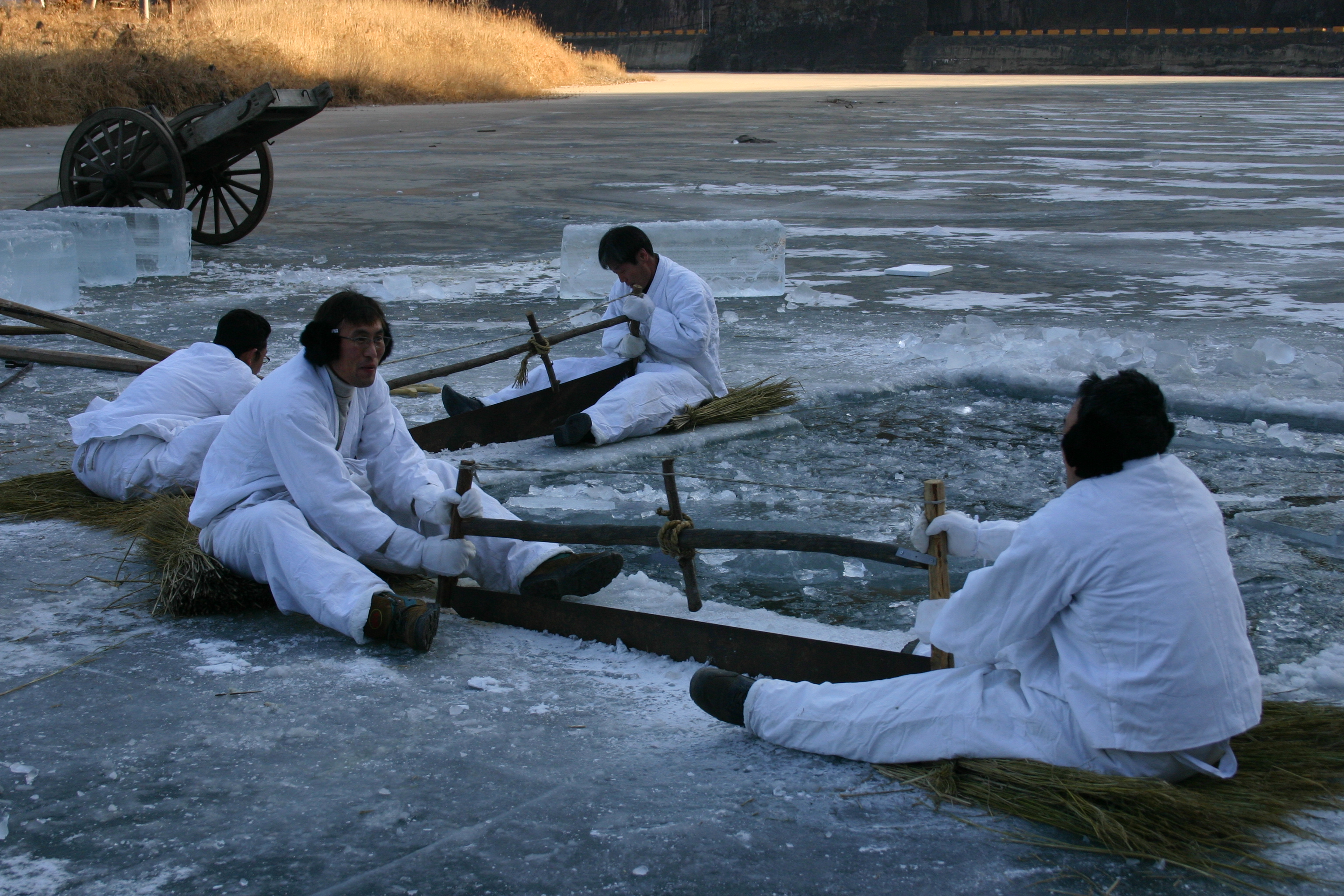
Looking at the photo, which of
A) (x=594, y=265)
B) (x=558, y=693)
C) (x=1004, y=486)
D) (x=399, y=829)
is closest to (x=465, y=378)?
(x=594, y=265)

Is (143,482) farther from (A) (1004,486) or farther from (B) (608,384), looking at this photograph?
(A) (1004,486)

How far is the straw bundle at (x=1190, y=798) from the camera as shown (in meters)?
2.08

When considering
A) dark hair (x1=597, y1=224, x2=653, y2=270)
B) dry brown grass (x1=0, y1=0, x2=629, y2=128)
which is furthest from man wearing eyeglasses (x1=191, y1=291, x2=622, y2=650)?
dry brown grass (x1=0, y1=0, x2=629, y2=128)

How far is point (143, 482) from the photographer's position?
4195 millimetres

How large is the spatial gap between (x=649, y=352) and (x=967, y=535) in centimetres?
305

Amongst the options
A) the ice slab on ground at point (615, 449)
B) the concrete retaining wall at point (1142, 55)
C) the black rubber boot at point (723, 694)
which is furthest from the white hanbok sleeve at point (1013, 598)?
the concrete retaining wall at point (1142, 55)

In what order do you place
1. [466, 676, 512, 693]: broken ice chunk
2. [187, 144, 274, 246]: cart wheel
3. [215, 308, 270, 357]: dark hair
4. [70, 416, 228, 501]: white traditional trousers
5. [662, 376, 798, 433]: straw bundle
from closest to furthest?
[466, 676, 512, 693]: broken ice chunk → [70, 416, 228, 501]: white traditional trousers → [215, 308, 270, 357]: dark hair → [662, 376, 798, 433]: straw bundle → [187, 144, 274, 246]: cart wheel

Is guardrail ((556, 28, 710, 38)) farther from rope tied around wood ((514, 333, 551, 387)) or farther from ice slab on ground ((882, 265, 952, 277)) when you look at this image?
rope tied around wood ((514, 333, 551, 387))

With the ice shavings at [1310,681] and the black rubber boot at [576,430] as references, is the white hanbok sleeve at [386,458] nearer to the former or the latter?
the black rubber boot at [576,430]

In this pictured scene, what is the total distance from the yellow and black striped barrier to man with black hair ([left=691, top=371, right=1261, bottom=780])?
4078cm

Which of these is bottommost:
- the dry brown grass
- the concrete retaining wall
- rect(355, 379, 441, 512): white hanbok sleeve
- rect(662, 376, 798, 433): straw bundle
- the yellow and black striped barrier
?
rect(662, 376, 798, 433): straw bundle

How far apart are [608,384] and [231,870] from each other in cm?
356

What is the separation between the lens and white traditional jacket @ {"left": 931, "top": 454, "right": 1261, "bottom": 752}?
2.16 metres

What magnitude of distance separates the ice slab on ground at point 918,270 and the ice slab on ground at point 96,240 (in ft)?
17.1
